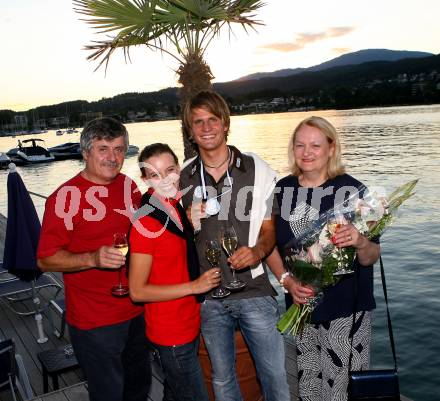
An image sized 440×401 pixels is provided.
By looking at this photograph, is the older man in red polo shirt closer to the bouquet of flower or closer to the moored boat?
the bouquet of flower

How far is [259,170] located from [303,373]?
5.25 ft

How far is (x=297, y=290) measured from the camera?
300 cm

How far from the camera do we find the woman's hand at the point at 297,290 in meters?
2.94

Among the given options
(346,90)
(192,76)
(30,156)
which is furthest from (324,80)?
(192,76)

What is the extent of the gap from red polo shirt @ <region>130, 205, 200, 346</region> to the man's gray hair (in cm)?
79

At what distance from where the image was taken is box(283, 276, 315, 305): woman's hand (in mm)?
2939

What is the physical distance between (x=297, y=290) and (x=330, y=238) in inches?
17.9

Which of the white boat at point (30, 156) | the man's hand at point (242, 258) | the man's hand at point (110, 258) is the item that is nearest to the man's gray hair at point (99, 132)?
the man's hand at point (110, 258)

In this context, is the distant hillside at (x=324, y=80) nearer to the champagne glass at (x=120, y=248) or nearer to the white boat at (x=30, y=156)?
the white boat at (x=30, y=156)

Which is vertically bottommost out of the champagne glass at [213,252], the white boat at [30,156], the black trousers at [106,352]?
the white boat at [30,156]

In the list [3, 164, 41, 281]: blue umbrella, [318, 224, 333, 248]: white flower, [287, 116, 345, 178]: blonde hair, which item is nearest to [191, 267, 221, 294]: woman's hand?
[318, 224, 333, 248]: white flower

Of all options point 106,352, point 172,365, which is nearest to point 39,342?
point 106,352

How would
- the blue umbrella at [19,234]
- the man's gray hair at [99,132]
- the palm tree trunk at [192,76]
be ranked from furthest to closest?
the blue umbrella at [19,234] → the palm tree trunk at [192,76] → the man's gray hair at [99,132]

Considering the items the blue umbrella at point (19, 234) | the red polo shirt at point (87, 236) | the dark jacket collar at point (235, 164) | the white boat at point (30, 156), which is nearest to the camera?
the red polo shirt at point (87, 236)
